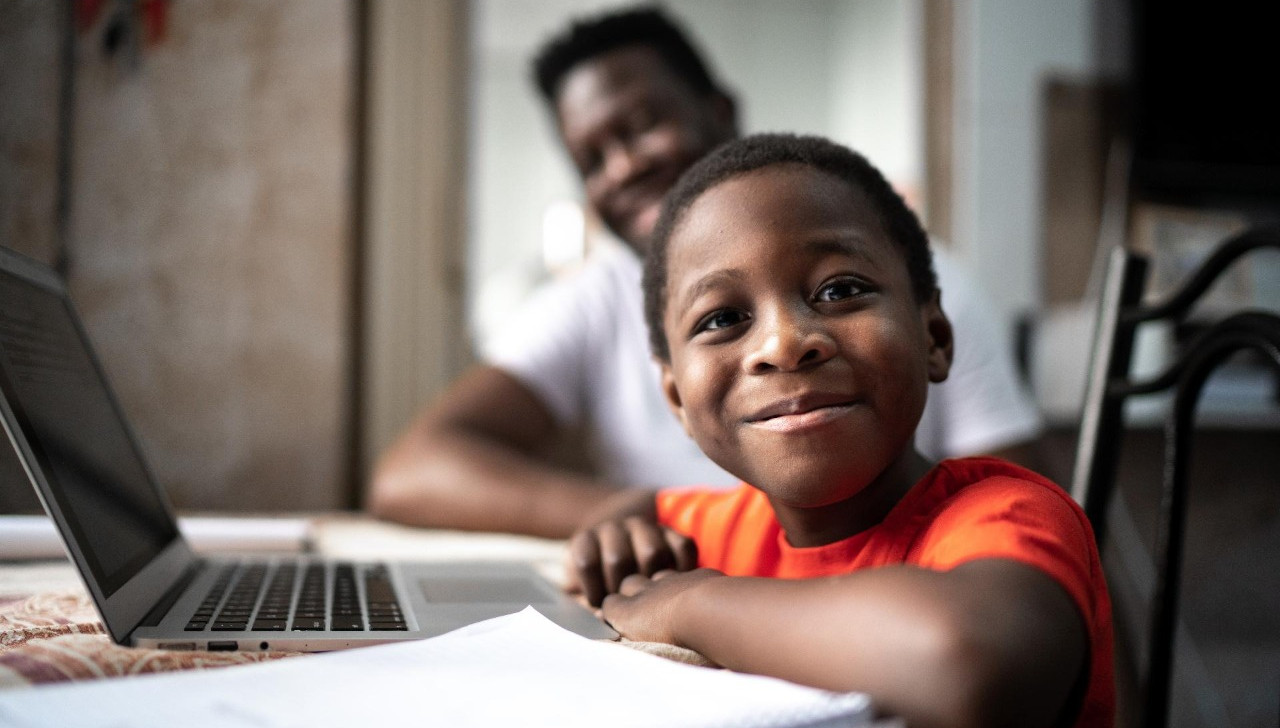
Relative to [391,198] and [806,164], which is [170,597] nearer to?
[806,164]

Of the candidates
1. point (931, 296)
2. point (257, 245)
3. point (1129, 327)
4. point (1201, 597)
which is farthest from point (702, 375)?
point (1201, 597)

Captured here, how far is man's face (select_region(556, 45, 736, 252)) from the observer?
4.99 ft

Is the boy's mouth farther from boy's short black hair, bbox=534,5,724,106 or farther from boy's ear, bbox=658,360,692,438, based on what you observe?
boy's short black hair, bbox=534,5,724,106

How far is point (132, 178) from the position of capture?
5.31 feet

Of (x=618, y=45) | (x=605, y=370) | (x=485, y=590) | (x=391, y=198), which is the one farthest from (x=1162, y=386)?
(x=391, y=198)

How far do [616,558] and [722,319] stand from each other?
8.1 inches

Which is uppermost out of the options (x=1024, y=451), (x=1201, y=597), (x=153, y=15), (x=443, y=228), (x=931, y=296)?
(x=153, y=15)

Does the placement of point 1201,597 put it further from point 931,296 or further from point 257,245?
point 257,245

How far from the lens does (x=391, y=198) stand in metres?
1.81

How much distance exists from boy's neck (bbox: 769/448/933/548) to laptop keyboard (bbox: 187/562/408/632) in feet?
0.92

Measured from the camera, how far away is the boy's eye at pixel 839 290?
23.1 inches

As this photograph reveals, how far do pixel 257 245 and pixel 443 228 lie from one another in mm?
356

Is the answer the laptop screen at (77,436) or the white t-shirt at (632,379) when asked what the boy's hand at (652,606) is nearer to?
the laptop screen at (77,436)

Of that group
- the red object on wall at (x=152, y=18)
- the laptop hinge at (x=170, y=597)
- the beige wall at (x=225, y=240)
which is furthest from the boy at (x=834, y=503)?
the red object on wall at (x=152, y=18)
